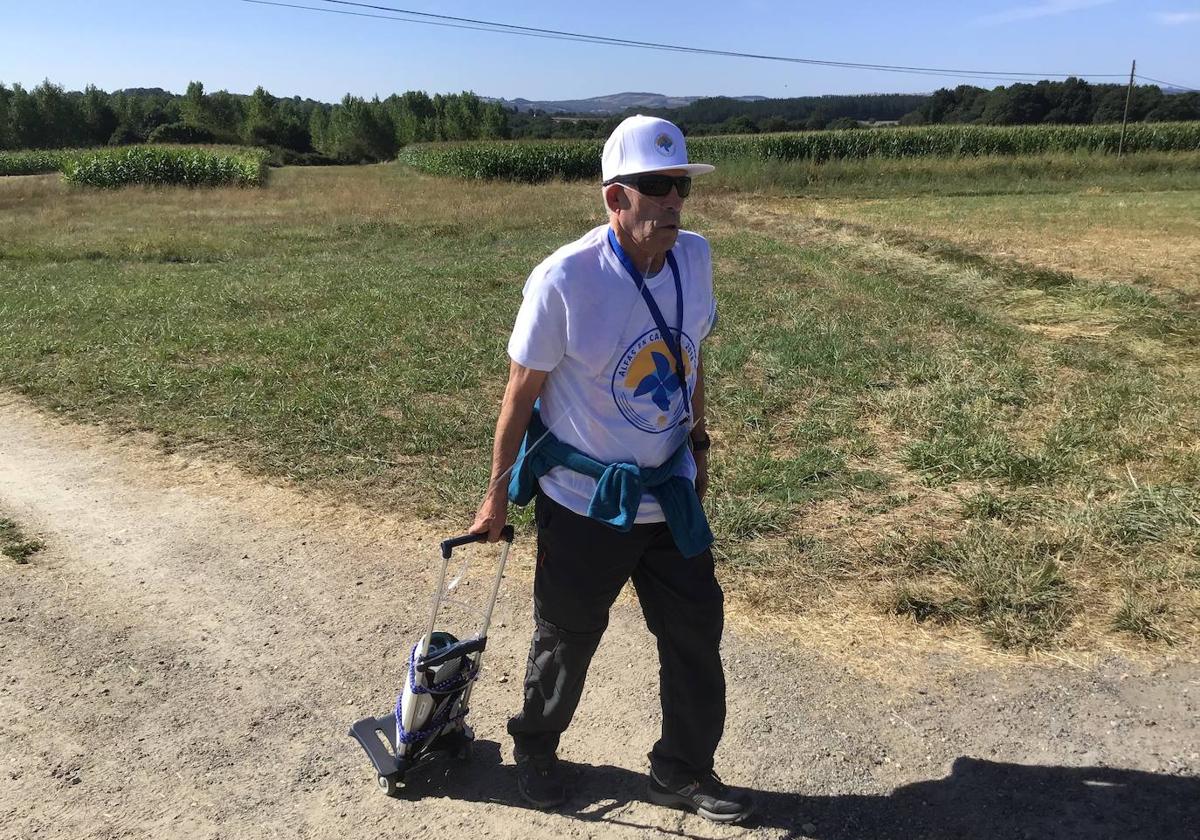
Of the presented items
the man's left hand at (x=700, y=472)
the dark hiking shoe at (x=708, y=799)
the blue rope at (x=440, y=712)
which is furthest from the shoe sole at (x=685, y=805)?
the man's left hand at (x=700, y=472)

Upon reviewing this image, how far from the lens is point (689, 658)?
7.91 feet

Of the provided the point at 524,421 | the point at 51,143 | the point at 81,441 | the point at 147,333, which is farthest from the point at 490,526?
the point at 51,143

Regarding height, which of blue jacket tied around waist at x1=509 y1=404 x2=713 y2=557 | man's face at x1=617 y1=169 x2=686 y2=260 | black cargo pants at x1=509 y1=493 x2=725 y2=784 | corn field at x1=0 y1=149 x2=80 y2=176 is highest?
corn field at x1=0 y1=149 x2=80 y2=176

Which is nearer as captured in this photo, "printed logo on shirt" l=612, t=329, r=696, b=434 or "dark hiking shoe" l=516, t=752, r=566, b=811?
"printed logo on shirt" l=612, t=329, r=696, b=434

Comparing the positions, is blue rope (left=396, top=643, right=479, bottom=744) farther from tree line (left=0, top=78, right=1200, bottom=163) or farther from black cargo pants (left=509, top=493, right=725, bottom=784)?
tree line (left=0, top=78, right=1200, bottom=163)

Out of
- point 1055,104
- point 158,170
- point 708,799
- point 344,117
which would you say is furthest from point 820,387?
point 344,117

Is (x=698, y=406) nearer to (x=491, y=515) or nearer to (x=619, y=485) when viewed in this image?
(x=619, y=485)

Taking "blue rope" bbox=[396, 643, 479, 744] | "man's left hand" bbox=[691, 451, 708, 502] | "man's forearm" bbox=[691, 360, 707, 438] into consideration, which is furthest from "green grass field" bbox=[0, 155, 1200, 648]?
"blue rope" bbox=[396, 643, 479, 744]

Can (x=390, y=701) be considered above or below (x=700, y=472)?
below

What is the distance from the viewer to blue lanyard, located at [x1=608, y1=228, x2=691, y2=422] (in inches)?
87.4

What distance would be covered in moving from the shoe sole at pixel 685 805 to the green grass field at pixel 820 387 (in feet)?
3.87

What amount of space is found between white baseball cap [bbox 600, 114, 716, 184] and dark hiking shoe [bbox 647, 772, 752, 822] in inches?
66.7

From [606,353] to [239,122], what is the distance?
70.9 metres

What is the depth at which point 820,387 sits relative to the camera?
258 inches
